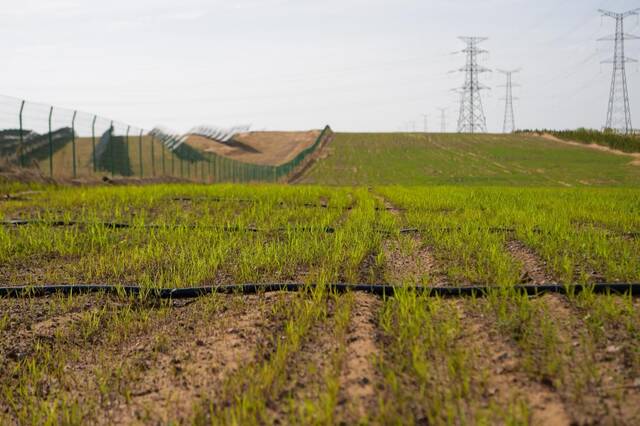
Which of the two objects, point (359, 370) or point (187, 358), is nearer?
point (359, 370)

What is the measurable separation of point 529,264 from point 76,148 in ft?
56.3

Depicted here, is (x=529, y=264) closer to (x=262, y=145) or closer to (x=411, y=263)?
(x=411, y=263)

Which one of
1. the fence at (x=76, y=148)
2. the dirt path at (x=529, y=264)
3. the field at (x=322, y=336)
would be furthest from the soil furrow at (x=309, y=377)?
the fence at (x=76, y=148)

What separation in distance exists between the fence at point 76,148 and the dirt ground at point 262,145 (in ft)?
76.8

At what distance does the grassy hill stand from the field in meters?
25.4

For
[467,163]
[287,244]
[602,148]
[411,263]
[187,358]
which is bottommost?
[187,358]

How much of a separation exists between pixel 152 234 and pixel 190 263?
1851 mm

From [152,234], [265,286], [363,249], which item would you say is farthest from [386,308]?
[152,234]

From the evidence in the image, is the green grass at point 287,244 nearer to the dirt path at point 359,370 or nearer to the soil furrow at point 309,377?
the dirt path at point 359,370

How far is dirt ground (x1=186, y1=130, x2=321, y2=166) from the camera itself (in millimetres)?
54219

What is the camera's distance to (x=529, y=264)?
5.61m

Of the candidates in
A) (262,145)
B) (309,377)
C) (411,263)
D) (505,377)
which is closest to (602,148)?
(262,145)

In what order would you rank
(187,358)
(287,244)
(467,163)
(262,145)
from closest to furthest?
1. (187,358)
2. (287,244)
3. (467,163)
4. (262,145)

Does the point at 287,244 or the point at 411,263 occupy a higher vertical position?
the point at 287,244
